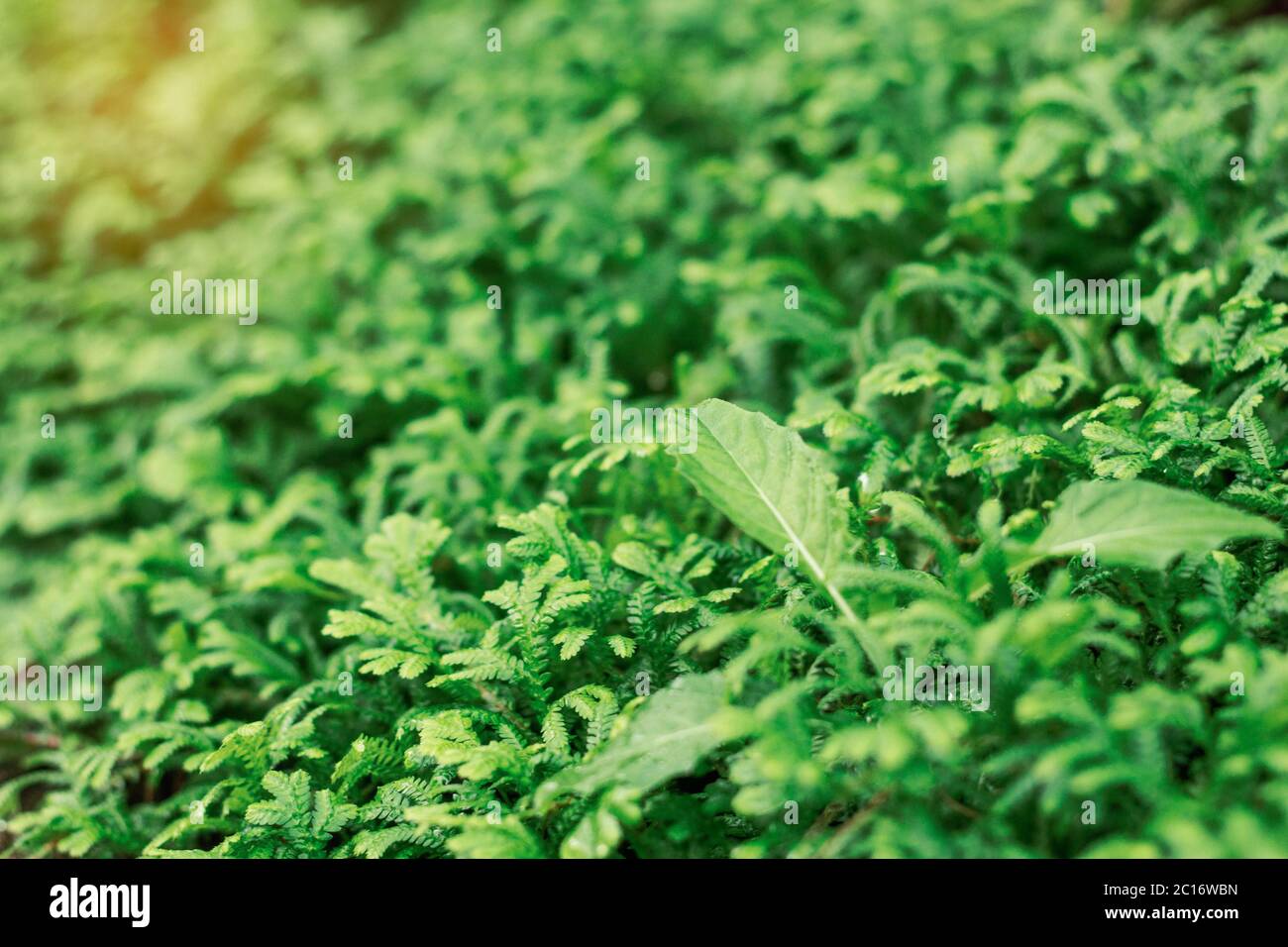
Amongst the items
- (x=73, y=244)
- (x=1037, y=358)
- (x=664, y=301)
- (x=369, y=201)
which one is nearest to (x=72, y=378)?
(x=73, y=244)

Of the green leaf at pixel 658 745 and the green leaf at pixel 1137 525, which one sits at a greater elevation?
the green leaf at pixel 1137 525

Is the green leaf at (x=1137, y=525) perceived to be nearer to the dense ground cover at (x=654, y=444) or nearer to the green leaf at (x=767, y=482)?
the dense ground cover at (x=654, y=444)

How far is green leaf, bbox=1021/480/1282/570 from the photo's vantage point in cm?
171

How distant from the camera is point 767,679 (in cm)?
204

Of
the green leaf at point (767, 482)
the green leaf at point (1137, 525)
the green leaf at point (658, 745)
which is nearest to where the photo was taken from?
the green leaf at point (1137, 525)

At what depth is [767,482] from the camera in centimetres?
219

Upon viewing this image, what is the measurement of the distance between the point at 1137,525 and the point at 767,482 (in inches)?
31.5

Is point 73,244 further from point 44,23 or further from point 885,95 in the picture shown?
point 885,95

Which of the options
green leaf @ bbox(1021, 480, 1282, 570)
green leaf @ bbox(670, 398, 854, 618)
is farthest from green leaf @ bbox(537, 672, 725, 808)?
green leaf @ bbox(1021, 480, 1282, 570)

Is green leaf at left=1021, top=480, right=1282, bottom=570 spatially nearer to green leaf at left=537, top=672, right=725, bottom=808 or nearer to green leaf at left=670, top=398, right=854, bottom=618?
green leaf at left=670, top=398, right=854, bottom=618

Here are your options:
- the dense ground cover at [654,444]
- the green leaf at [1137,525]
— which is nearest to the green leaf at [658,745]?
the dense ground cover at [654,444]

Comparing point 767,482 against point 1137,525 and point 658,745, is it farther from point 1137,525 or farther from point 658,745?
point 1137,525

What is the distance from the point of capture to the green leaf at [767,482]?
2119mm
